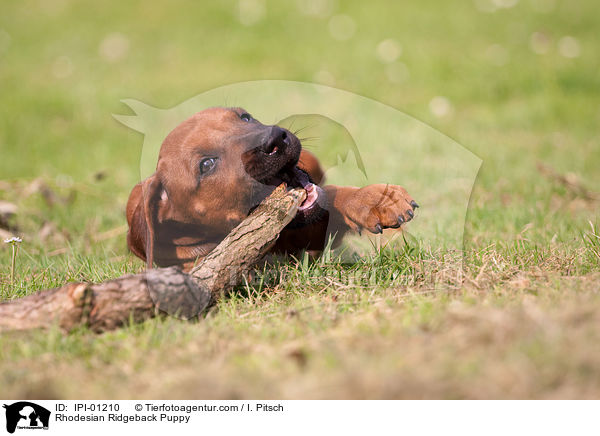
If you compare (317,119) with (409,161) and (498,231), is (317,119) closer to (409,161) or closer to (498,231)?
(498,231)

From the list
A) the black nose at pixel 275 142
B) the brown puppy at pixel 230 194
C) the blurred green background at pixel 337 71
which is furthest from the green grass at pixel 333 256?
the black nose at pixel 275 142

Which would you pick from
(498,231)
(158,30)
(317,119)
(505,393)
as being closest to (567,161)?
(498,231)

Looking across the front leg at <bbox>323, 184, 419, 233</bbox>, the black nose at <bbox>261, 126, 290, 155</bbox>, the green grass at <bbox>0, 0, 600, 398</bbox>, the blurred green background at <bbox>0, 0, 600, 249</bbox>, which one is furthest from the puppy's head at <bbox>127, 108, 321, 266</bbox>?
the blurred green background at <bbox>0, 0, 600, 249</bbox>

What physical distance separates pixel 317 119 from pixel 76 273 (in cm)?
162

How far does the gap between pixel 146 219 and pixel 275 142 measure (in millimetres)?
761

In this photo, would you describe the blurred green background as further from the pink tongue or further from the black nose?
the black nose

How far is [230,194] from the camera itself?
9.57ft

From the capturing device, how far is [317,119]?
3.56 meters

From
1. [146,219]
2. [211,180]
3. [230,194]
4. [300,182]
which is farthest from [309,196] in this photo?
[146,219]

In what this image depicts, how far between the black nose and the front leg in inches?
17.1

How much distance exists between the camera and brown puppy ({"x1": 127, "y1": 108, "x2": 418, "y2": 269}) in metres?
2.85
